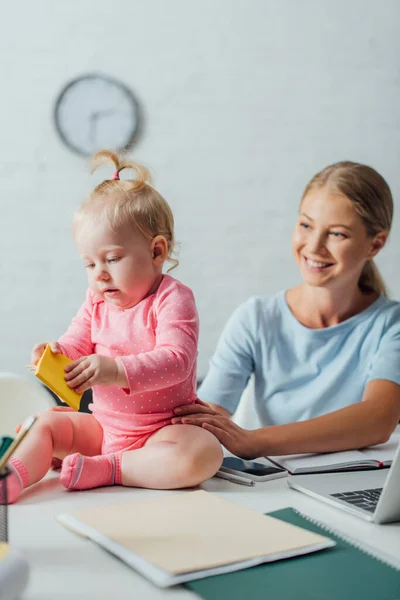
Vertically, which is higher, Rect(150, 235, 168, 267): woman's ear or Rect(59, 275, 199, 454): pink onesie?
Rect(150, 235, 168, 267): woman's ear

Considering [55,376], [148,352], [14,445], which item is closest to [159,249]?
[148,352]

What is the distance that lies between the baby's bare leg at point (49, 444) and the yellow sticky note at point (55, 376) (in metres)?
0.10

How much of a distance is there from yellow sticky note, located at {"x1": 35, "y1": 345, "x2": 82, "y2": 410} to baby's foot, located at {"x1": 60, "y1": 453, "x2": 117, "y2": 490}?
0.26 feet

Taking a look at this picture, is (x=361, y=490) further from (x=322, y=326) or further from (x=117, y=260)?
(x=322, y=326)

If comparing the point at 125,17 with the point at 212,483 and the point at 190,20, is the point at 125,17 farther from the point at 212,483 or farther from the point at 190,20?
the point at 212,483

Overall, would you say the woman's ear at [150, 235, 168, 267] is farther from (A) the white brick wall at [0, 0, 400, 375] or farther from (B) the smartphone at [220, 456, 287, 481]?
(A) the white brick wall at [0, 0, 400, 375]

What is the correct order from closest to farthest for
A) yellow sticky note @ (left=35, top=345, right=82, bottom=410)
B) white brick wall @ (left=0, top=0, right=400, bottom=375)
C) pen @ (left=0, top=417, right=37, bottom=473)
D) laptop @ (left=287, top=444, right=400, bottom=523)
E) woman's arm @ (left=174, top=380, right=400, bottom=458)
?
pen @ (left=0, top=417, right=37, bottom=473) < laptop @ (left=287, top=444, right=400, bottom=523) < yellow sticky note @ (left=35, top=345, right=82, bottom=410) < woman's arm @ (left=174, top=380, right=400, bottom=458) < white brick wall @ (left=0, top=0, right=400, bottom=375)

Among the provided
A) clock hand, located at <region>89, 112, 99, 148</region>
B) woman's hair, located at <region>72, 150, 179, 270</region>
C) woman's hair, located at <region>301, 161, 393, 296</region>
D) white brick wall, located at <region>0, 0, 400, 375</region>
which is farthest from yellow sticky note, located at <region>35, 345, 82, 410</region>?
clock hand, located at <region>89, 112, 99, 148</region>

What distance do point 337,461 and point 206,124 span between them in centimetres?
249

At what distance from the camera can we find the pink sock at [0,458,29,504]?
3.11 ft

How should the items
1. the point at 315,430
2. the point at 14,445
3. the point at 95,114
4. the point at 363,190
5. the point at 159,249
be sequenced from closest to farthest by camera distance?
the point at 14,445 < the point at 159,249 < the point at 315,430 < the point at 363,190 < the point at 95,114

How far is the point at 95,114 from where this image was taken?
3359 millimetres

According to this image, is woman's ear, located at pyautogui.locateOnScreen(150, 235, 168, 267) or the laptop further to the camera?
woman's ear, located at pyautogui.locateOnScreen(150, 235, 168, 267)

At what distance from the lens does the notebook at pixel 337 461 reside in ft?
3.85
